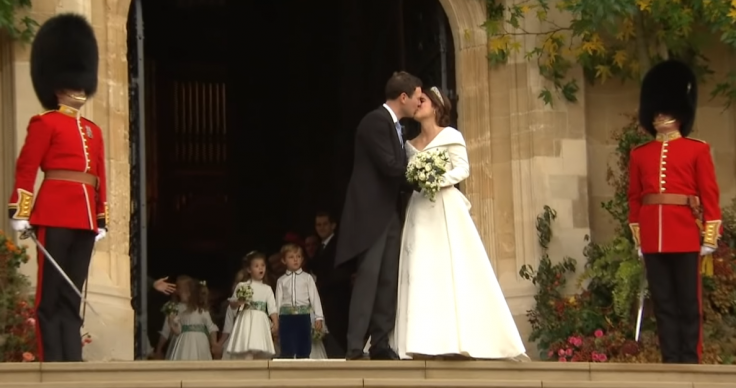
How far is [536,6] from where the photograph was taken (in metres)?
16.2

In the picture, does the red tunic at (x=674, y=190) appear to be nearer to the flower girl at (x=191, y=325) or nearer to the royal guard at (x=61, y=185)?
the royal guard at (x=61, y=185)

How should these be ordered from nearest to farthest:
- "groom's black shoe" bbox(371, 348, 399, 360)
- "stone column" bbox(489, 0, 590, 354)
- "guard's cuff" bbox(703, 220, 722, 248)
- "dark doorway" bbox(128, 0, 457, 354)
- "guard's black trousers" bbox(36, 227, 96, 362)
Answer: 1. "guard's black trousers" bbox(36, 227, 96, 362)
2. "groom's black shoe" bbox(371, 348, 399, 360)
3. "guard's cuff" bbox(703, 220, 722, 248)
4. "stone column" bbox(489, 0, 590, 354)
5. "dark doorway" bbox(128, 0, 457, 354)

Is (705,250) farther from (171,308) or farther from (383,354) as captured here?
(171,308)

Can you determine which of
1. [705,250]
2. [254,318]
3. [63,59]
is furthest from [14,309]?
[705,250]

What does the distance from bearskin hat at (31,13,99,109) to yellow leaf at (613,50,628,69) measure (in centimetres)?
487

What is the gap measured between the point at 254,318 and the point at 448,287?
3.37 metres

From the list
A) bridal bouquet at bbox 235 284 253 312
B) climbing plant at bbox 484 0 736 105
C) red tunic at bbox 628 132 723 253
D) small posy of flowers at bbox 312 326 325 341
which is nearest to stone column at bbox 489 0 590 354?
climbing plant at bbox 484 0 736 105

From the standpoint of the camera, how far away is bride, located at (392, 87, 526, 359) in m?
12.3

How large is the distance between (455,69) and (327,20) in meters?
6.94

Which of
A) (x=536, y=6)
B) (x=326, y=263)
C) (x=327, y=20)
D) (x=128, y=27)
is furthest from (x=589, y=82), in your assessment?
(x=327, y=20)

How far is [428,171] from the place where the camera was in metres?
12.5

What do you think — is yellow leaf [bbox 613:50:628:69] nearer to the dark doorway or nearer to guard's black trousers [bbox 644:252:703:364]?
guard's black trousers [bbox 644:252:703:364]

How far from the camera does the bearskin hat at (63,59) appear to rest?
1272cm

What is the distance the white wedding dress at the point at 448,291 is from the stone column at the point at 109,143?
113 inches
